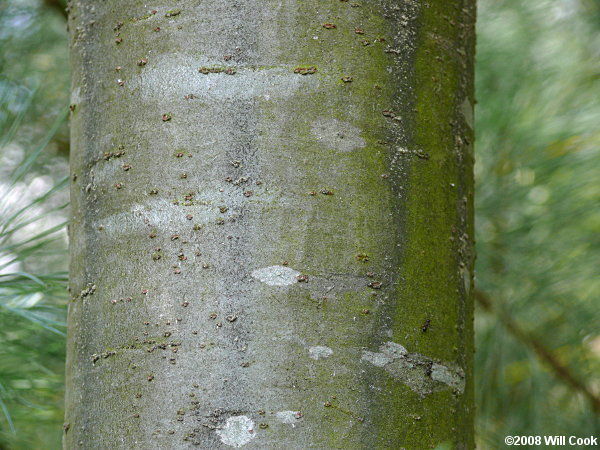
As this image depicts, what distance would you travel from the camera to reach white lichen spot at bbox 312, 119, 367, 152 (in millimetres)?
705

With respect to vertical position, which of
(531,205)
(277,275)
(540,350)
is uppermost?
(277,275)

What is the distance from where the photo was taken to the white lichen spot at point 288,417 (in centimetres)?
65

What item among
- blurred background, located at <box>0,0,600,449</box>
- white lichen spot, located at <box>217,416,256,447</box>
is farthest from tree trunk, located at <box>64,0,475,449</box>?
blurred background, located at <box>0,0,600,449</box>

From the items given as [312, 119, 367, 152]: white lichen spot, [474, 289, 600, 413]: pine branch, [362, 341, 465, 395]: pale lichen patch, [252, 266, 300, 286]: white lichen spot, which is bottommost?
[474, 289, 600, 413]: pine branch

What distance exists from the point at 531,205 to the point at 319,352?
5.18 ft

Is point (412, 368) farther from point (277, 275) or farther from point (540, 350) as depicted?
point (540, 350)

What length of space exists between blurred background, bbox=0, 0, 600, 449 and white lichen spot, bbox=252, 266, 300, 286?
140 cm

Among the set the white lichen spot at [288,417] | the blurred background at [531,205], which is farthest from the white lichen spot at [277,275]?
the blurred background at [531,205]

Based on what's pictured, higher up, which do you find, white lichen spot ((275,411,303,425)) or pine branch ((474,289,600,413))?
white lichen spot ((275,411,303,425))

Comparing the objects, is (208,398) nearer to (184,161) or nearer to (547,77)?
(184,161)

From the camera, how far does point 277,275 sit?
673 mm

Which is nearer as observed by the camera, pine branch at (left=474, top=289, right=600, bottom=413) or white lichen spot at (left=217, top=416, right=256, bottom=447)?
white lichen spot at (left=217, top=416, right=256, bottom=447)

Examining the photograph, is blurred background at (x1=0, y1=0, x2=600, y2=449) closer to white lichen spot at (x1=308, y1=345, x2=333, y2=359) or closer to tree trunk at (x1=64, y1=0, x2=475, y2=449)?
tree trunk at (x1=64, y1=0, x2=475, y2=449)

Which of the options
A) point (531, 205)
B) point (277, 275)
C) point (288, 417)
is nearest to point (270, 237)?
point (277, 275)
